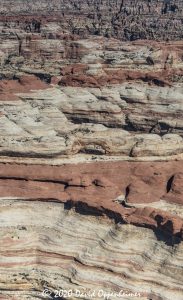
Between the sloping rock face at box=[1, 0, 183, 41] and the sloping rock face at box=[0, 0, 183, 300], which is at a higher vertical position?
the sloping rock face at box=[1, 0, 183, 41]

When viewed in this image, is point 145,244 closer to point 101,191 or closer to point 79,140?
point 101,191

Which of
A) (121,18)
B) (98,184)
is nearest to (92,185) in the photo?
(98,184)

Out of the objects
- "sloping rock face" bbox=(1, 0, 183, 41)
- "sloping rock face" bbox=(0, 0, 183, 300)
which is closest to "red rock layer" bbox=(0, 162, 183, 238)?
"sloping rock face" bbox=(0, 0, 183, 300)

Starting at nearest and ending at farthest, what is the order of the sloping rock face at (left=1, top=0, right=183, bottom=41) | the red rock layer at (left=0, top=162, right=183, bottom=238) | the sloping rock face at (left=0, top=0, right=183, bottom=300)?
the sloping rock face at (left=0, top=0, right=183, bottom=300), the red rock layer at (left=0, top=162, right=183, bottom=238), the sloping rock face at (left=1, top=0, right=183, bottom=41)

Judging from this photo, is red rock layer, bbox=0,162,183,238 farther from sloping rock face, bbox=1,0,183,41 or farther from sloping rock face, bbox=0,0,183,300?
sloping rock face, bbox=1,0,183,41

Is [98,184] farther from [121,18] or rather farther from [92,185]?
[121,18]

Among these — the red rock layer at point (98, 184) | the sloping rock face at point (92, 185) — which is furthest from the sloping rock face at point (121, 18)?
the red rock layer at point (98, 184)

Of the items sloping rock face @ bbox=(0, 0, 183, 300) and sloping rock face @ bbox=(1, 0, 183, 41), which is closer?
sloping rock face @ bbox=(0, 0, 183, 300)

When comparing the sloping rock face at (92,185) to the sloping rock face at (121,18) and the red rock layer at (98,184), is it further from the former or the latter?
the sloping rock face at (121,18)

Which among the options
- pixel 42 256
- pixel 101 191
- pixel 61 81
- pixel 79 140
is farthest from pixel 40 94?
pixel 42 256
